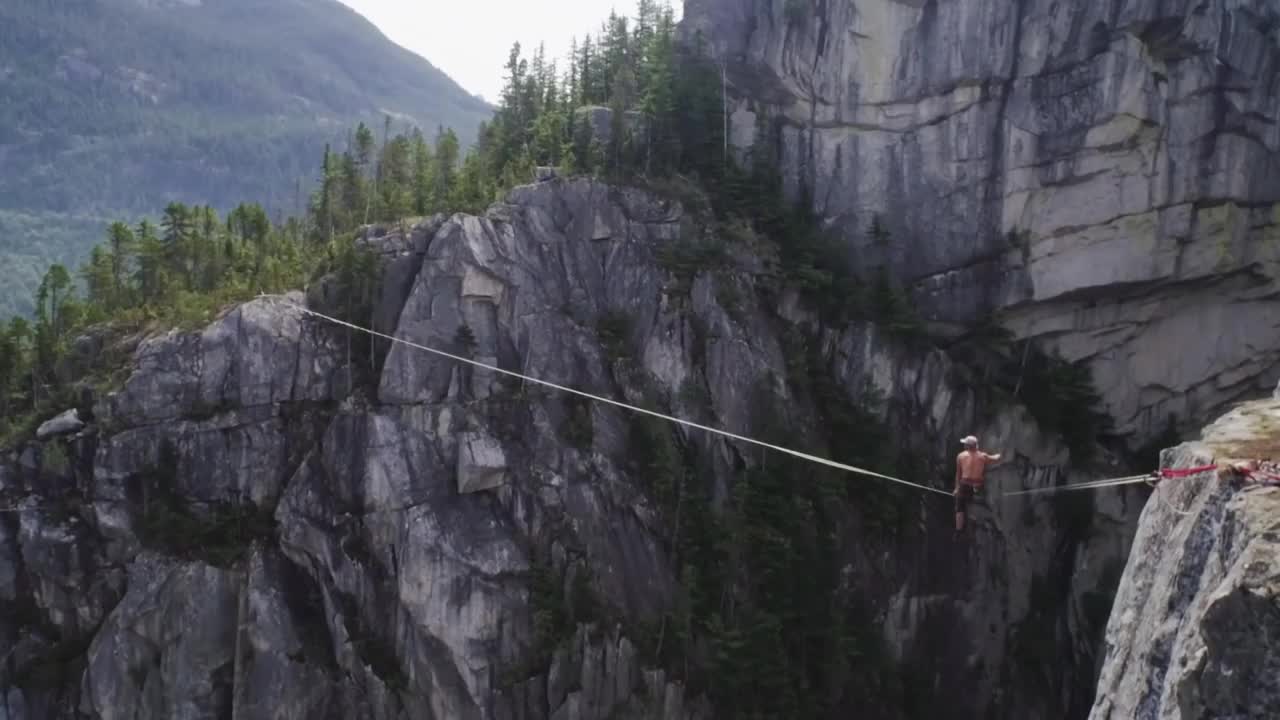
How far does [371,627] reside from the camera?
36.3m

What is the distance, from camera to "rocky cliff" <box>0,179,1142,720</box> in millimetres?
35594

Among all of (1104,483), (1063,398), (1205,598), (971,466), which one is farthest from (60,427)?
(1063,398)

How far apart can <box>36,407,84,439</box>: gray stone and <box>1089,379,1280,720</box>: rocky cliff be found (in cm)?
3555

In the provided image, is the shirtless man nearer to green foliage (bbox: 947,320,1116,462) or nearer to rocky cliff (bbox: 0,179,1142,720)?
rocky cliff (bbox: 0,179,1142,720)

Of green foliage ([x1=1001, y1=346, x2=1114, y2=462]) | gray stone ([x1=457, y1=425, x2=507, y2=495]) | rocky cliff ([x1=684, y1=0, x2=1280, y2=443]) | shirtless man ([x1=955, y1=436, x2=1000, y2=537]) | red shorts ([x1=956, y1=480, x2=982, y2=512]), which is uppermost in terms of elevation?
rocky cliff ([x1=684, y1=0, x2=1280, y2=443])

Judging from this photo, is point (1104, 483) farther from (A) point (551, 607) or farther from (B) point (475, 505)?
(B) point (475, 505)

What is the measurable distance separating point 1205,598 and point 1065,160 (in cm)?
3596

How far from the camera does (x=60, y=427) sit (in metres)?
38.1

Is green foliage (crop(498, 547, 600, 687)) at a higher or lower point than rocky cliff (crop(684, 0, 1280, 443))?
lower

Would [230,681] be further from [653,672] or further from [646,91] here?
[646,91]

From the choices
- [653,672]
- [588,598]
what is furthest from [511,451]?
[653,672]

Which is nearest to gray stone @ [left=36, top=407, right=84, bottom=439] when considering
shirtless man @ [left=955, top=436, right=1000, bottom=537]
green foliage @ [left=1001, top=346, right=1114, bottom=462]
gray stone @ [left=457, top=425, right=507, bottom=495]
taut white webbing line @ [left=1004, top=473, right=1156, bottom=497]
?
gray stone @ [left=457, top=425, right=507, bottom=495]

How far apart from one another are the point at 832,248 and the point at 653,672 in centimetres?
2004

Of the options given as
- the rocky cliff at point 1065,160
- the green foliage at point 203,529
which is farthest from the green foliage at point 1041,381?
the green foliage at point 203,529
